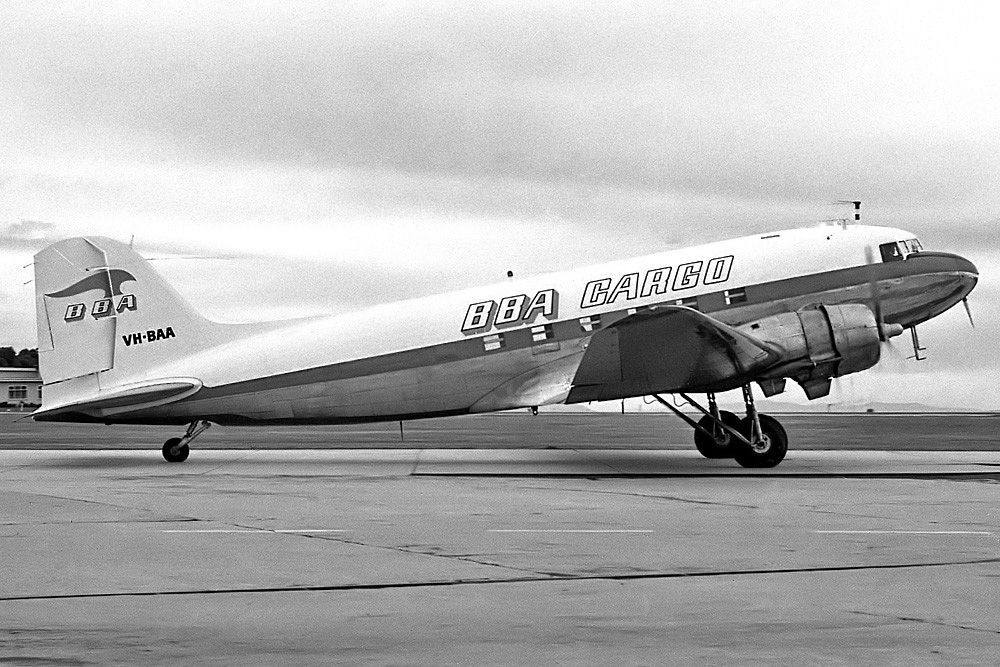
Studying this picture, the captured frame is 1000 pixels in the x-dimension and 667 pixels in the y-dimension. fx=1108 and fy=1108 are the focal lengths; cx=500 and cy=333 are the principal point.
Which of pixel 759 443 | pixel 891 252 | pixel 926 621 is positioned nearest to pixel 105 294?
pixel 759 443

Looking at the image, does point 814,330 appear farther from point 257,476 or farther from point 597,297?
point 257,476

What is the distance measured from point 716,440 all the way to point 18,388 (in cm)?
7921

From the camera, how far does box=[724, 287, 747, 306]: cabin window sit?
68.9 feet

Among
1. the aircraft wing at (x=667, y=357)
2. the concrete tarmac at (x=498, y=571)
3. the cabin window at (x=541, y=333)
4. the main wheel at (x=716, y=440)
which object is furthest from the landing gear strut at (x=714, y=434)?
the concrete tarmac at (x=498, y=571)

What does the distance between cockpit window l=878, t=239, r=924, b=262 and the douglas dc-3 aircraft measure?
1.1 inches

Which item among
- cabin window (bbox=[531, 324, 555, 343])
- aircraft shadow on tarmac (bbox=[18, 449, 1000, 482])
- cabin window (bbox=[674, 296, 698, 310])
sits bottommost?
aircraft shadow on tarmac (bbox=[18, 449, 1000, 482])

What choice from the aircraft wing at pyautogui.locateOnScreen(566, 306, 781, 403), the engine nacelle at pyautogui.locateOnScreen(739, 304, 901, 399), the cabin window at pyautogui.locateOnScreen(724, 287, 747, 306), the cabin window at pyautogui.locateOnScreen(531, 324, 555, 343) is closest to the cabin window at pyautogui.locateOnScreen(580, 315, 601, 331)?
the cabin window at pyautogui.locateOnScreen(531, 324, 555, 343)

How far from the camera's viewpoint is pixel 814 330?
19.7 meters

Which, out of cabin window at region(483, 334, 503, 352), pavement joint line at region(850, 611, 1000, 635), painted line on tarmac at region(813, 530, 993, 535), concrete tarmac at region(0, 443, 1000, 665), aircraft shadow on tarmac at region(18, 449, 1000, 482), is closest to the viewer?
concrete tarmac at region(0, 443, 1000, 665)

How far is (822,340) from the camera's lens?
64.7 feet

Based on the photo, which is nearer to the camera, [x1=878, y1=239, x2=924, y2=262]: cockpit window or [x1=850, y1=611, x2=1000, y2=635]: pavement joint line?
[x1=850, y1=611, x2=1000, y2=635]: pavement joint line

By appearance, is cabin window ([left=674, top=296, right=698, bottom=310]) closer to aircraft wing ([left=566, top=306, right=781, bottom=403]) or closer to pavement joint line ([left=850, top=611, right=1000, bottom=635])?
aircraft wing ([left=566, top=306, right=781, bottom=403])

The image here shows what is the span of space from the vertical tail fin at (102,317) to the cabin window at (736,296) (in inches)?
400

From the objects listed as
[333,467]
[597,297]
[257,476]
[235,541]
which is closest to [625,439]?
[597,297]
